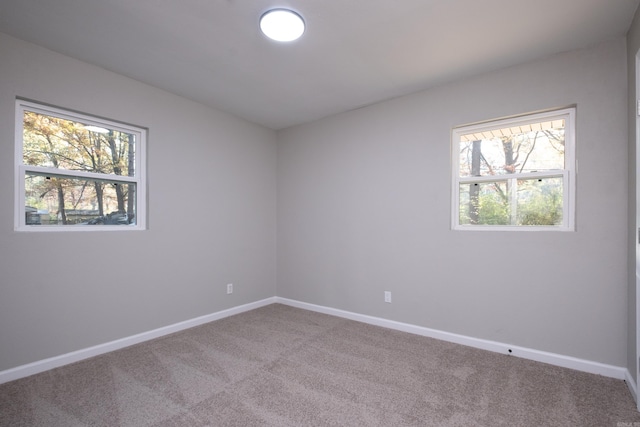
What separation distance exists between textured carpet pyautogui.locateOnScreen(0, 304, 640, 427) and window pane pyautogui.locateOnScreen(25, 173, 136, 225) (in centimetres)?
123

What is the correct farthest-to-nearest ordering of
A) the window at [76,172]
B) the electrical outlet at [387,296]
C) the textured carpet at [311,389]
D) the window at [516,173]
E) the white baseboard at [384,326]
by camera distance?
the electrical outlet at [387,296], the window at [516,173], the window at [76,172], the white baseboard at [384,326], the textured carpet at [311,389]

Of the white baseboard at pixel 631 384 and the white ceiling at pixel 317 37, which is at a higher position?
the white ceiling at pixel 317 37

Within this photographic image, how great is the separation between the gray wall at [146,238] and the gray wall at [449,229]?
2.14 ft

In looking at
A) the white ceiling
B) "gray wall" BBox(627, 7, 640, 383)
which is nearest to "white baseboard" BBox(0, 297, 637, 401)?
"gray wall" BBox(627, 7, 640, 383)

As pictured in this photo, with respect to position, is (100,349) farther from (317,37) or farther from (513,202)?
(513,202)

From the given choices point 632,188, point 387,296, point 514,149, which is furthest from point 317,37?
point 387,296

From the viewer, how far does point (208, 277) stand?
3.77m

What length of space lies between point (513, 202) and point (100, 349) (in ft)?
13.1

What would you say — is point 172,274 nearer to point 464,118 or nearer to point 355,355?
point 355,355

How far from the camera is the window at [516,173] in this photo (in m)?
2.68

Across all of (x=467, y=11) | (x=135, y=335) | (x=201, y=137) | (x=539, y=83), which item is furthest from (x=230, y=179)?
(x=539, y=83)

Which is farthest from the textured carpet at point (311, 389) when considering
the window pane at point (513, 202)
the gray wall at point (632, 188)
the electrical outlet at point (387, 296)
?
the window pane at point (513, 202)

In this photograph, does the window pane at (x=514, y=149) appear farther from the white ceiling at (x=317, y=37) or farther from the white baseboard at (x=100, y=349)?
the white baseboard at (x=100, y=349)

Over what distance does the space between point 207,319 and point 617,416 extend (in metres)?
3.63
